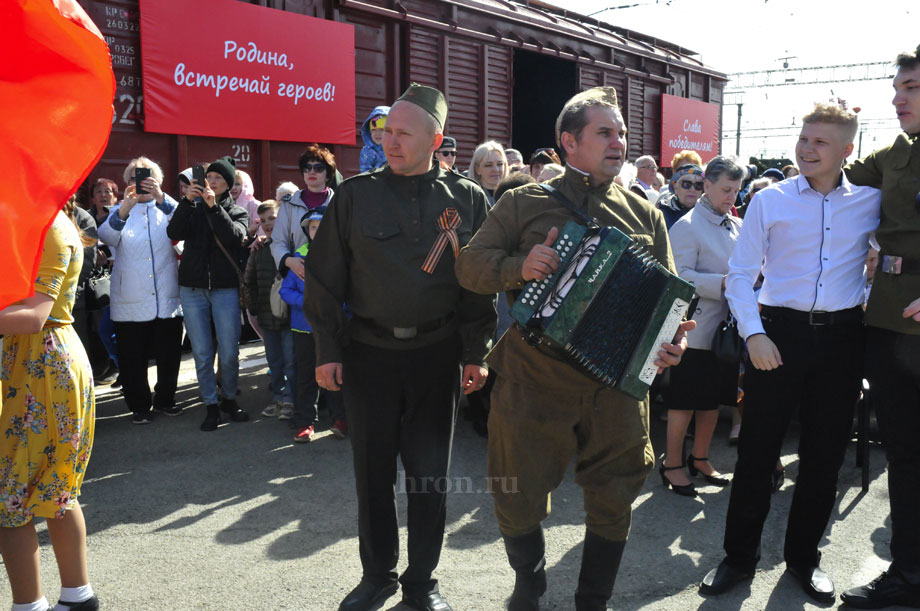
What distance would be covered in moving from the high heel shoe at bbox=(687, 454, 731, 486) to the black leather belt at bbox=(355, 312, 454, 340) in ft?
7.64

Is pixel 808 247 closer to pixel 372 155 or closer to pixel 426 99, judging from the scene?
pixel 426 99

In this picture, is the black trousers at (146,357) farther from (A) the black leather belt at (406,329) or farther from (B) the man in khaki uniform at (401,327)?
(A) the black leather belt at (406,329)

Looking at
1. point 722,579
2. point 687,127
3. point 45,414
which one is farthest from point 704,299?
point 687,127

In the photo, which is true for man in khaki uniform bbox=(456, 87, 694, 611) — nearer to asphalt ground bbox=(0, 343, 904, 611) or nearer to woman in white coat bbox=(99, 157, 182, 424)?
asphalt ground bbox=(0, 343, 904, 611)

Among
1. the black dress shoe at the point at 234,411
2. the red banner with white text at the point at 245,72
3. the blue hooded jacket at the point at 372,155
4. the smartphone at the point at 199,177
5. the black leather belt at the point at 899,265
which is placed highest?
the red banner with white text at the point at 245,72

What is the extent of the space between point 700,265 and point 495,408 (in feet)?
6.83

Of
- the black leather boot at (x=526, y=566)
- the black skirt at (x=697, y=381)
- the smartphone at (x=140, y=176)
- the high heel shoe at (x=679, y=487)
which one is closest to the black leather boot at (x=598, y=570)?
the black leather boot at (x=526, y=566)

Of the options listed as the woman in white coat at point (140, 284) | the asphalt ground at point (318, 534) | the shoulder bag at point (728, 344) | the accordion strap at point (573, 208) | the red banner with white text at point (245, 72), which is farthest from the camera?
the red banner with white text at point (245, 72)

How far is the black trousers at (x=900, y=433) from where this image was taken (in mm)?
2990

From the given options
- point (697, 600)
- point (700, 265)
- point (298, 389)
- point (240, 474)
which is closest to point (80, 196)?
point (298, 389)

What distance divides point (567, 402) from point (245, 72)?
24.6ft

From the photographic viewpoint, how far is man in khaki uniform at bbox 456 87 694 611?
8.63 feet

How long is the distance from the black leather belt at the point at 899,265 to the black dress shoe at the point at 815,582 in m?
1.28

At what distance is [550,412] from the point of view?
104 inches
